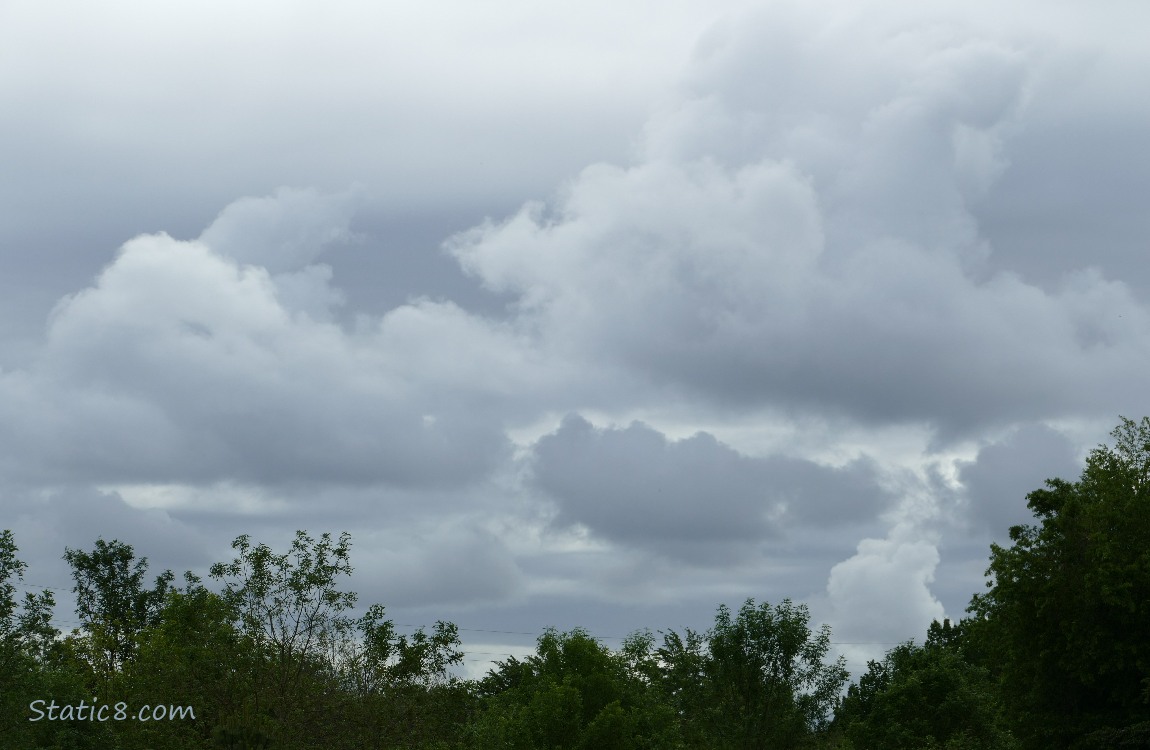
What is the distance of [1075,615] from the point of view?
52.8 metres

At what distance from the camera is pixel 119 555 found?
371 feet

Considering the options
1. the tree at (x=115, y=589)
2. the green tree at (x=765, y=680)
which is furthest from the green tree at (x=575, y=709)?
the tree at (x=115, y=589)

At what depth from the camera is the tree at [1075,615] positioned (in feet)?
168

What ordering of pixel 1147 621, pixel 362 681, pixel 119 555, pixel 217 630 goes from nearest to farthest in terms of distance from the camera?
1. pixel 1147 621
2. pixel 217 630
3. pixel 362 681
4. pixel 119 555

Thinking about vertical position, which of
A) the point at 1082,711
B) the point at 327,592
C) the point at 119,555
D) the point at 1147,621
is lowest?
the point at 1082,711

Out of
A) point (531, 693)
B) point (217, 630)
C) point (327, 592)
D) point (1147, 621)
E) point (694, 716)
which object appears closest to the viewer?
point (1147, 621)

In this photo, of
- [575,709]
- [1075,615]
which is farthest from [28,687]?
[1075,615]

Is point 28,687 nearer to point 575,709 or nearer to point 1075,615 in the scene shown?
point 575,709

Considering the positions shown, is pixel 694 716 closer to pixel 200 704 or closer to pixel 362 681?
pixel 362 681

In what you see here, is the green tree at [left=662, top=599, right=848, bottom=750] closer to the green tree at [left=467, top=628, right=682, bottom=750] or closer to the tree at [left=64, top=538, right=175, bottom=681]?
the green tree at [left=467, top=628, right=682, bottom=750]

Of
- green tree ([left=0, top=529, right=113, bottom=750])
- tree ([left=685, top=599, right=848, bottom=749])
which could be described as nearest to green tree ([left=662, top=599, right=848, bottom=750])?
tree ([left=685, top=599, right=848, bottom=749])

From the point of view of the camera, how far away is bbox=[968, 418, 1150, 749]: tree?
168ft

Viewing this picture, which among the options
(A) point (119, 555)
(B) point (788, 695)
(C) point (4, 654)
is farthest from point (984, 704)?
(A) point (119, 555)

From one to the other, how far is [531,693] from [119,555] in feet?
195
